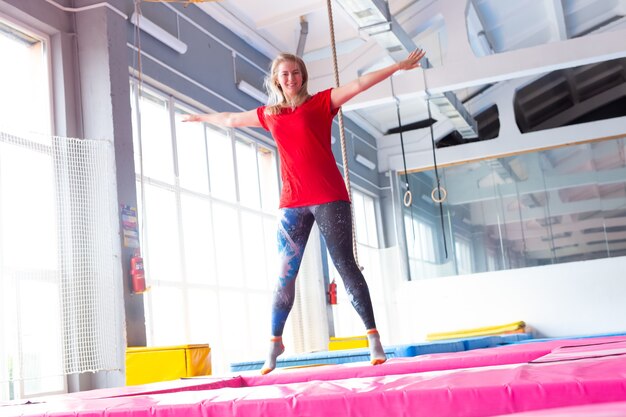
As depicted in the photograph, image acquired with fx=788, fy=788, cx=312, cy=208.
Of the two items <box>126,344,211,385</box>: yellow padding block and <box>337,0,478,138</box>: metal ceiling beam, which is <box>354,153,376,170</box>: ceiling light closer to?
<box>337,0,478,138</box>: metal ceiling beam

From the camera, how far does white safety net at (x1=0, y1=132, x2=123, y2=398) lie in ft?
15.7

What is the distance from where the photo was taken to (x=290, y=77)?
2969 mm

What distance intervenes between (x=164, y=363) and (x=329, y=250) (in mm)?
2475

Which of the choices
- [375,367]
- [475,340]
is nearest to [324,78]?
[475,340]

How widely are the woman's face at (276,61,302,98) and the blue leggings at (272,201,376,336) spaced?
455mm

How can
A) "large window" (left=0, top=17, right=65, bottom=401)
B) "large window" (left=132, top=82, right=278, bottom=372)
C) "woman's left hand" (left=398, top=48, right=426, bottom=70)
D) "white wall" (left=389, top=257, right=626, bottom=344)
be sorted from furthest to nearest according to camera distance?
"white wall" (left=389, top=257, right=626, bottom=344) < "large window" (left=132, top=82, right=278, bottom=372) < "large window" (left=0, top=17, right=65, bottom=401) < "woman's left hand" (left=398, top=48, right=426, bottom=70)

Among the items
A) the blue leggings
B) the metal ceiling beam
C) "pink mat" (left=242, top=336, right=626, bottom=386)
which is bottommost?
"pink mat" (left=242, top=336, right=626, bottom=386)

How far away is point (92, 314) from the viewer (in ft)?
17.1

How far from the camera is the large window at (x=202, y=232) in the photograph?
21.0ft

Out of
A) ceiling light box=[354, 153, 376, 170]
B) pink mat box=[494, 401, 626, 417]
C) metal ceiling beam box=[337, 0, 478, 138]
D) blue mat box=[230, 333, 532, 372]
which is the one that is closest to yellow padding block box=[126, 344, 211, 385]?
blue mat box=[230, 333, 532, 372]

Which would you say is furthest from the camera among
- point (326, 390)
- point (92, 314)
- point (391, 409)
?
point (92, 314)

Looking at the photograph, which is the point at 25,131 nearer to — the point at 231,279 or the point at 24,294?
the point at 24,294

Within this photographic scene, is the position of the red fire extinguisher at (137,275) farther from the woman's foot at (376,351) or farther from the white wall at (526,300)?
the white wall at (526,300)

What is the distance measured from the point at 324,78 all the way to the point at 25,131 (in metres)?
4.71
